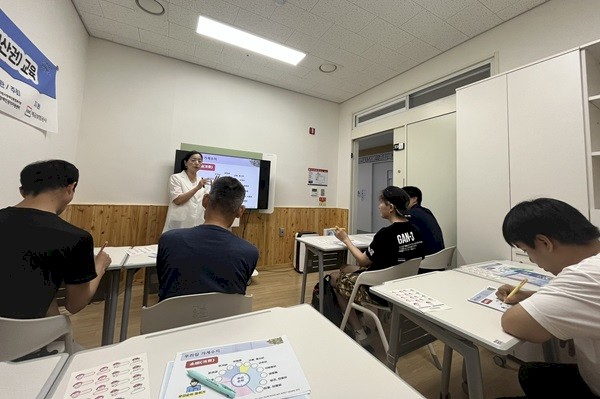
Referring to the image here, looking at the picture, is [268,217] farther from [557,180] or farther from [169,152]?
[557,180]

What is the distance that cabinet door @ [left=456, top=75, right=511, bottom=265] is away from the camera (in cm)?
202

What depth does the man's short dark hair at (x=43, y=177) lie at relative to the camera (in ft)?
3.44

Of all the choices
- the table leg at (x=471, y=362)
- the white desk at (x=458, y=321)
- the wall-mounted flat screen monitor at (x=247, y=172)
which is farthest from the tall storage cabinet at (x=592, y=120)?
the wall-mounted flat screen monitor at (x=247, y=172)

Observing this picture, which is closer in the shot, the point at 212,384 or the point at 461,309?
the point at 212,384

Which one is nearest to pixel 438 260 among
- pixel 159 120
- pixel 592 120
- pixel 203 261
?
pixel 592 120

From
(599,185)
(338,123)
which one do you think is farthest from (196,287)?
(338,123)

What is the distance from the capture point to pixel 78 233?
99 cm

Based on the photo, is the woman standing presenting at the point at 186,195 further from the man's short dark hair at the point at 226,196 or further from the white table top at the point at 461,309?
the white table top at the point at 461,309

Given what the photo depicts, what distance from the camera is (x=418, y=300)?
3.74 feet

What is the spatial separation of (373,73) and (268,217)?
273 cm

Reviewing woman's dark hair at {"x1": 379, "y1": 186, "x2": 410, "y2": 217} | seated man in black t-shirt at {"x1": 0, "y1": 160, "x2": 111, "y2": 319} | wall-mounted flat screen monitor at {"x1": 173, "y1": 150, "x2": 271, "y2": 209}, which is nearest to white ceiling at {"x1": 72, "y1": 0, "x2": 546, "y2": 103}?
wall-mounted flat screen monitor at {"x1": 173, "y1": 150, "x2": 271, "y2": 209}

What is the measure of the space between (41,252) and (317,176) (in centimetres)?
384

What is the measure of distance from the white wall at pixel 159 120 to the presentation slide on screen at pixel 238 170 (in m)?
0.32

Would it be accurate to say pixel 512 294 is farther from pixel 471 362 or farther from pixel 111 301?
pixel 111 301
